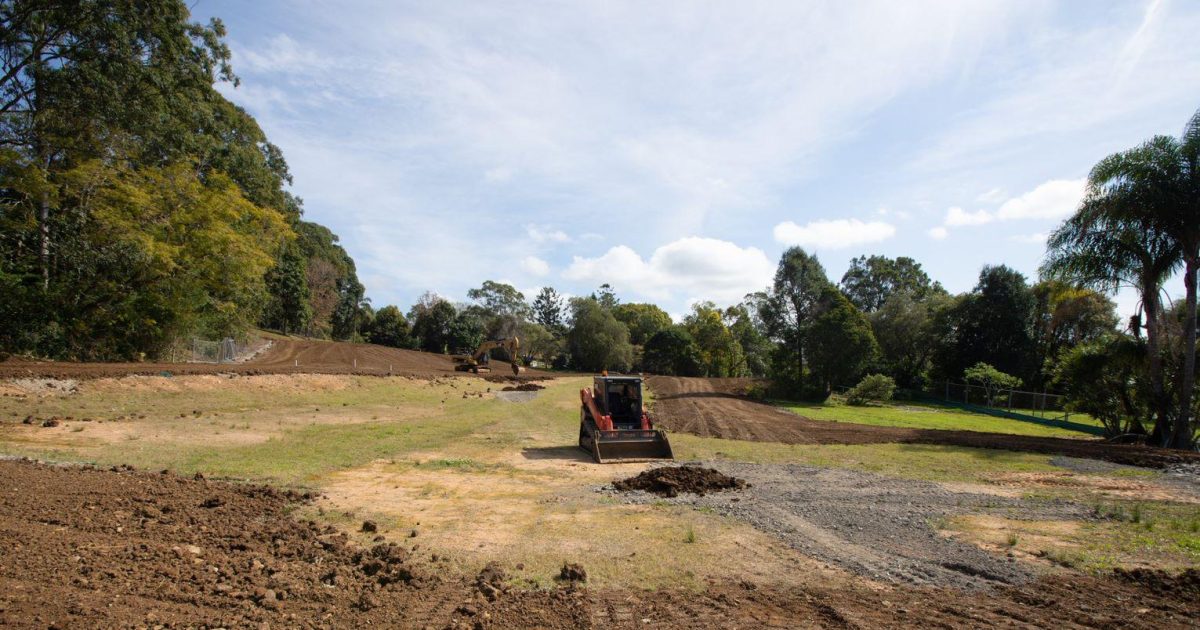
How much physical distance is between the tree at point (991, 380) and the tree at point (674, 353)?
3202cm

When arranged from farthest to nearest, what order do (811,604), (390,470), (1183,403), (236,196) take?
(236,196), (1183,403), (390,470), (811,604)

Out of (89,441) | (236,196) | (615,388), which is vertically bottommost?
(89,441)

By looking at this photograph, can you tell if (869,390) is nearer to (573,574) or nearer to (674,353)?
(674,353)

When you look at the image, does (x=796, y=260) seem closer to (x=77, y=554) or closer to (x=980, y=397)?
(x=980, y=397)

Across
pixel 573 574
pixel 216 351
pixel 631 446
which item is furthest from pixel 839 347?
pixel 216 351

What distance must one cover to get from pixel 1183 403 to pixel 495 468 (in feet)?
73.2

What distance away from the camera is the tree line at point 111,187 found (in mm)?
23797

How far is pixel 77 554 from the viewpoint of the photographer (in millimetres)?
5512

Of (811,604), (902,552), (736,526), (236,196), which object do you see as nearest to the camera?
(811,604)

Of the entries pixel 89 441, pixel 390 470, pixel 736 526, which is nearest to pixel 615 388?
pixel 390 470

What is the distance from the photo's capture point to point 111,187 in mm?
26391

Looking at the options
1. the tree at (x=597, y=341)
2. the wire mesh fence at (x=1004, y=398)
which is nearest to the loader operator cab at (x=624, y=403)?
the wire mesh fence at (x=1004, y=398)

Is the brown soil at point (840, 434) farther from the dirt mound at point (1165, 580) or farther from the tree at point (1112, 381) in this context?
the dirt mound at point (1165, 580)

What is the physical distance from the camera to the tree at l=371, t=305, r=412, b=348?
290 ft
